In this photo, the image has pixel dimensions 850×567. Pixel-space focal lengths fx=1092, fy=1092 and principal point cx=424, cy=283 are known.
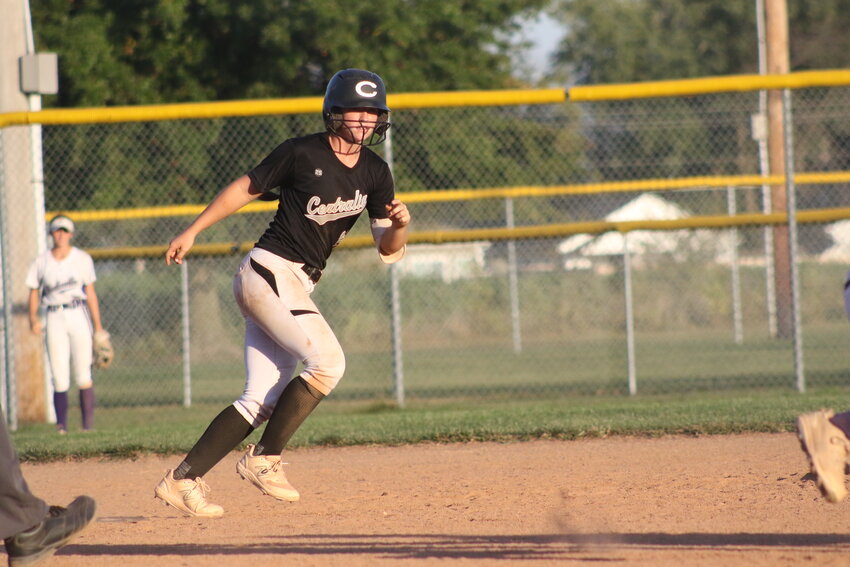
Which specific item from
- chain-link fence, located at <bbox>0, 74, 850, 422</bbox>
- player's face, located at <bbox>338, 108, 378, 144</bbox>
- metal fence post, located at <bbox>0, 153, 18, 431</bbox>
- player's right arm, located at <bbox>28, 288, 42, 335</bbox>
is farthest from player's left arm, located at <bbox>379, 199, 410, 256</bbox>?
chain-link fence, located at <bbox>0, 74, 850, 422</bbox>

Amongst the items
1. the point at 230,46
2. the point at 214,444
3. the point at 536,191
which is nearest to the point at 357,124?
the point at 214,444

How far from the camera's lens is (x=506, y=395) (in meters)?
11.8

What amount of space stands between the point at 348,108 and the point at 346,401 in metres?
7.40

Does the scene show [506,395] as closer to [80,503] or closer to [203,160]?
[203,160]

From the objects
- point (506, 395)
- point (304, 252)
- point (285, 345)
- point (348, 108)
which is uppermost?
point (348, 108)

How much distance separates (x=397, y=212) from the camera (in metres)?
4.86

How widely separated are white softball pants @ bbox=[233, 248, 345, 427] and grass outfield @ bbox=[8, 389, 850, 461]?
3221 mm

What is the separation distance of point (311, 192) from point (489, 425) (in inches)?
157

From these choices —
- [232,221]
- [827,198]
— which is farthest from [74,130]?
[827,198]

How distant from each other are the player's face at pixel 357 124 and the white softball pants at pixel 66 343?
549cm

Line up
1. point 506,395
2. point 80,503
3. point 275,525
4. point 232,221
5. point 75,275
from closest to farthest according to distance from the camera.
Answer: point 80,503
point 275,525
point 75,275
point 506,395
point 232,221

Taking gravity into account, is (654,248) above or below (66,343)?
above

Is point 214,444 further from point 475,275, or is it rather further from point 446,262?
point 446,262

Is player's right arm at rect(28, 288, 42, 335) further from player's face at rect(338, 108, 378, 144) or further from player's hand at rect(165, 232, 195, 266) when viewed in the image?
player's face at rect(338, 108, 378, 144)
